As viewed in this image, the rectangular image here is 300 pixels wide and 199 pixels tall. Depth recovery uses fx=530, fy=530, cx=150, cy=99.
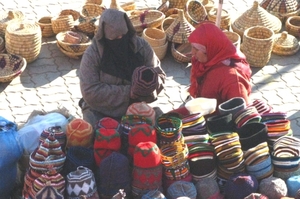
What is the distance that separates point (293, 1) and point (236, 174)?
4254mm

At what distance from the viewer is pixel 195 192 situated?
10.5 ft

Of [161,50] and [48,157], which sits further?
[161,50]

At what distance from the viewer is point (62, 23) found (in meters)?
6.35

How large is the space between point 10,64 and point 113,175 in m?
3.07

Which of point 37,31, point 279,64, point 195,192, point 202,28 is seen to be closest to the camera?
point 195,192

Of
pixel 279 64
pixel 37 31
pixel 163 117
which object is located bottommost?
pixel 279 64

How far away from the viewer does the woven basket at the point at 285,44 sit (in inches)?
249

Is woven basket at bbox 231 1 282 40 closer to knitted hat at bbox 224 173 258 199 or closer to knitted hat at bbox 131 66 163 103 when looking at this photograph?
knitted hat at bbox 131 66 163 103

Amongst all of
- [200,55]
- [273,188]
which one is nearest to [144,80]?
[200,55]

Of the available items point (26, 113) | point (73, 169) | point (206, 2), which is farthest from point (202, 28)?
point (206, 2)

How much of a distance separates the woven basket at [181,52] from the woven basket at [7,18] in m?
1.85

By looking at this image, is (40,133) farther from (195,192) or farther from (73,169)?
(195,192)

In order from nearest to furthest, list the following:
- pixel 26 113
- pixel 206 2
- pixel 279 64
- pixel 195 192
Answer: pixel 195 192 → pixel 26 113 → pixel 279 64 → pixel 206 2

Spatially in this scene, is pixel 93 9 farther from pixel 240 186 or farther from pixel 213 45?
pixel 240 186
